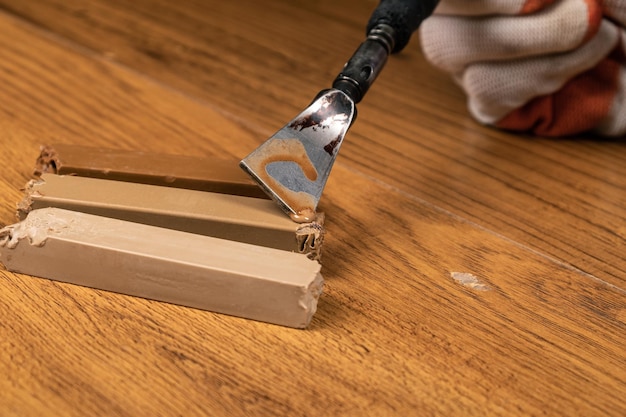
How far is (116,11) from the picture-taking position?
1065 mm

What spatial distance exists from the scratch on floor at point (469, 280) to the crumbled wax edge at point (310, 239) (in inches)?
4.1

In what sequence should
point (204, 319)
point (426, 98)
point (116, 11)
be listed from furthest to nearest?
1. point (116, 11)
2. point (426, 98)
3. point (204, 319)

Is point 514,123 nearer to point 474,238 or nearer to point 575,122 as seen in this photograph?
point 575,122

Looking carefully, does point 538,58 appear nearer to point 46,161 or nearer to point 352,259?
point 352,259

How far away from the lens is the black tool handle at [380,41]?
589 millimetres

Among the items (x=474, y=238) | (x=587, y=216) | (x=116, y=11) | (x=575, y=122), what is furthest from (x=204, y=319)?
(x=116, y=11)

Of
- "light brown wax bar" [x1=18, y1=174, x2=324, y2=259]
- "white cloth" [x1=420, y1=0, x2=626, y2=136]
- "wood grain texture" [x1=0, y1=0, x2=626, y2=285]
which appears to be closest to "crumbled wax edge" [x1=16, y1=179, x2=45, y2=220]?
"light brown wax bar" [x1=18, y1=174, x2=324, y2=259]

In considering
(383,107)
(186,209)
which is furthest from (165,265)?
(383,107)

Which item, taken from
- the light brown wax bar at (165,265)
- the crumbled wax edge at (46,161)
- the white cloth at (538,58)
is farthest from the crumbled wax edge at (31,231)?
the white cloth at (538,58)

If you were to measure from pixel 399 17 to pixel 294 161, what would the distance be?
0.16 metres

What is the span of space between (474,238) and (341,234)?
10cm

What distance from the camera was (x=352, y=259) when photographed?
579 mm

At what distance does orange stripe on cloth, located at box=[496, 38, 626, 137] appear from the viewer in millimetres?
779

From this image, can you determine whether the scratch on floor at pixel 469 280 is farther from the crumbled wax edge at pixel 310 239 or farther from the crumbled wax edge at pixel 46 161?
the crumbled wax edge at pixel 46 161
